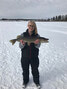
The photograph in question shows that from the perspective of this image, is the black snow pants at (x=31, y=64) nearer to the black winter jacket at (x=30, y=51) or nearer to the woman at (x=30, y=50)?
the woman at (x=30, y=50)

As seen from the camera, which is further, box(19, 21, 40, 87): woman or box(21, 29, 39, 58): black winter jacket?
box(21, 29, 39, 58): black winter jacket

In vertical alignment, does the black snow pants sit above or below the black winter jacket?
below

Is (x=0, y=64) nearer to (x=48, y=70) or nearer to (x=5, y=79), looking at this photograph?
(x=5, y=79)

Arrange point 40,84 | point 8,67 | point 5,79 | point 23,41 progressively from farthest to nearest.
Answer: point 8,67
point 5,79
point 40,84
point 23,41

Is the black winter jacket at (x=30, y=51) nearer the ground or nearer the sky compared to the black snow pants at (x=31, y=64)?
nearer the sky

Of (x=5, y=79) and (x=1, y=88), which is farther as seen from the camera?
(x=5, y=79)

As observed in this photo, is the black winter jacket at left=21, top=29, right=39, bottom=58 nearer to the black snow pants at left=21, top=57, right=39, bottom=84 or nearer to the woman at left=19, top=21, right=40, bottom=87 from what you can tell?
the woman at left=19, top=21, right=40, bottom=87

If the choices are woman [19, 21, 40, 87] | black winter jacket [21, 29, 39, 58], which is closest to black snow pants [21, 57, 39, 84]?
woman [19, 21, 40, 87]

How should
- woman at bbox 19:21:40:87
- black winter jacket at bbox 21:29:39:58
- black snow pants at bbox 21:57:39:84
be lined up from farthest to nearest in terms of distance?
black snow pants at bbox 21:57:39:84 → black winter jacket at bbox 21:29:39:58 → woman at bbox 19:21:40:87

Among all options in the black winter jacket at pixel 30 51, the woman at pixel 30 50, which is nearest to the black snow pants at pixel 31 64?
the woman at pixel 30 50

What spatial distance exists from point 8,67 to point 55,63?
1.84 metres

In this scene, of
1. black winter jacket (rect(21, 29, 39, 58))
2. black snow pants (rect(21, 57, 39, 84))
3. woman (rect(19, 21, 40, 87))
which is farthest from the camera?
black snow pants (rect(21, 57, 39, 84))

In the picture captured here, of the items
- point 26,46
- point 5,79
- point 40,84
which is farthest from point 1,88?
point 26,46

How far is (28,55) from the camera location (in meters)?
4.04
